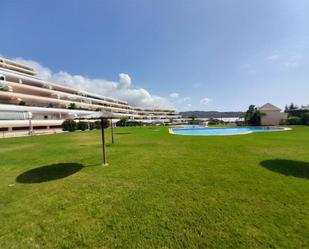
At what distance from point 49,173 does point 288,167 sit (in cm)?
950

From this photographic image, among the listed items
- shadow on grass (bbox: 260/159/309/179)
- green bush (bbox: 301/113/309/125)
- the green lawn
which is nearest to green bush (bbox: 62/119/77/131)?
the green lawn

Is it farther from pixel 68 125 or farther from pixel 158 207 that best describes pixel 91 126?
pixel 158 207

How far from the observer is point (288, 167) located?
22.3 ft

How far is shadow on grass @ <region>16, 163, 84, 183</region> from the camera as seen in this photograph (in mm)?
6215

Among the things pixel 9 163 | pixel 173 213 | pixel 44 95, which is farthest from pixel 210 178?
pixel 44 95

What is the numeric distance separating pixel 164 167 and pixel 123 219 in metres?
3.64

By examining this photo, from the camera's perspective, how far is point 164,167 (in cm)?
717

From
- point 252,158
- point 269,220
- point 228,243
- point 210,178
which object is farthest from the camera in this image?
point 252,158

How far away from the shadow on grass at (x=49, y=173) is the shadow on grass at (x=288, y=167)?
798 centimetres

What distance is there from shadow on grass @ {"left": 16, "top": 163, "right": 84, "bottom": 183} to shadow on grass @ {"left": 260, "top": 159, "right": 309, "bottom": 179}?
26.2ft

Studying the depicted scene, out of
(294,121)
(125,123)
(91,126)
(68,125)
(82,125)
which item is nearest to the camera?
(68,125)

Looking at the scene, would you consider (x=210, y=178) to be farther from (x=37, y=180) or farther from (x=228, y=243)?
(x=37, y=180)

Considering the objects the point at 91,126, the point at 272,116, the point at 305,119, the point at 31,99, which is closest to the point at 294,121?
the point at 305,119

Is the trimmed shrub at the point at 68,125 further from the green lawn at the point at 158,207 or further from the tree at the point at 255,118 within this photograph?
the tree at the point at 255,118
